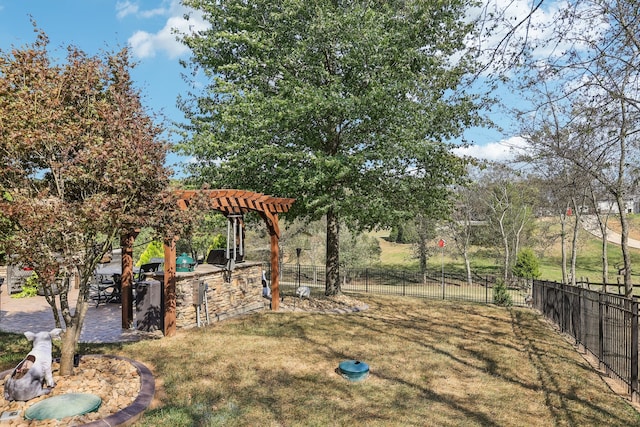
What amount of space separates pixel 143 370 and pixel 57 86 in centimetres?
461

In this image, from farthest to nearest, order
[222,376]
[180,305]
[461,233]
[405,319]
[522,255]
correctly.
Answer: [461,233] → [522,255] → [405,319] → [180,305] → [222,376]

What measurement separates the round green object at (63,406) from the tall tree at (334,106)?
7948 millimetres

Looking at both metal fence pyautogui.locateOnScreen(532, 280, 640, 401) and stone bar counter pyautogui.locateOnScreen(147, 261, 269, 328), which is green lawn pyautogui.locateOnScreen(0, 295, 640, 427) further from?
stone bar counter pyautogui.locateOnScreen(147, 261, 269, 328)

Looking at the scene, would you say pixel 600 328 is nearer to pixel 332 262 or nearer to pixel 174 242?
pixel 174 242

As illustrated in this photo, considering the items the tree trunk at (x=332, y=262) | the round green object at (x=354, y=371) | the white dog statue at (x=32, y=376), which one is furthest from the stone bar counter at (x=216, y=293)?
the round green object at (x=354, y=371)

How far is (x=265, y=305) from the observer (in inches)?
497

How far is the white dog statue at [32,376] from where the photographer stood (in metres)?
4.98

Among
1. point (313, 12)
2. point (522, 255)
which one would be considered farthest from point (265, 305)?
point (522, 255)

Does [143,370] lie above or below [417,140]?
below

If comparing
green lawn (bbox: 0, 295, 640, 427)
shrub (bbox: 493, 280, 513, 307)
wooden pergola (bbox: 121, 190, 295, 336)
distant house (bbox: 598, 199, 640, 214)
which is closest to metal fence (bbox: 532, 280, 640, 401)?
green lawn (bbox: 0, 295, 640, 427)

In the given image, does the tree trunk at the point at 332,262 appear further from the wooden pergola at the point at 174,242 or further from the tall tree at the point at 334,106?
the wooden pergola at the point at 174,242

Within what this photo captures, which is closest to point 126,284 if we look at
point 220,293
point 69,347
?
point 220,293

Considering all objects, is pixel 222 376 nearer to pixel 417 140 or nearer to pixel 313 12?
pixel 417 140

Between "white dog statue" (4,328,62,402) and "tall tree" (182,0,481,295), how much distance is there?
7774 millimetres
